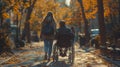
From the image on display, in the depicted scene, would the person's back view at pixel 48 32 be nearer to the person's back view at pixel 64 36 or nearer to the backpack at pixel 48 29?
the backpack at pixel 48 29

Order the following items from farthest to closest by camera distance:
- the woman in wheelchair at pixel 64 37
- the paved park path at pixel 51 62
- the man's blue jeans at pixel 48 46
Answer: the man's blue jeans at pixel 48 46, the woman in wheelchair at pixel 64 37, the paved park path at pixel 51 62

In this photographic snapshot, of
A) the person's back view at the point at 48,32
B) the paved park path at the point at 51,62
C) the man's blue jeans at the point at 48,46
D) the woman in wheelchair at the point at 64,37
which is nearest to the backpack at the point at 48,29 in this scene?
the person's back view at the point at 48,32

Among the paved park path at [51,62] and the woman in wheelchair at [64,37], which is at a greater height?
the woman in wheelchair at [64,37]

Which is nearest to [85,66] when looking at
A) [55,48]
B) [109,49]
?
[55,48]

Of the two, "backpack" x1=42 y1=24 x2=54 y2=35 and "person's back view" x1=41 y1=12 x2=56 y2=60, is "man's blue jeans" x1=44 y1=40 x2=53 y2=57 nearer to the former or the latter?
"person's back view" x1=41 y1=12 x2=56 y2=60

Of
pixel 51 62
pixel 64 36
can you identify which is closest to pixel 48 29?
pixel 64 36

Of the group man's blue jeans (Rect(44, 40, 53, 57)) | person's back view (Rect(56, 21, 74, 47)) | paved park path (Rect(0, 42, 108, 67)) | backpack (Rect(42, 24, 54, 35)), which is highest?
backpack (Rect(42, 24, 54, 35))

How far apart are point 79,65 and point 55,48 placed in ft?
6.68

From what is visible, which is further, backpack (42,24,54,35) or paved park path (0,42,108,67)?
backpack (42,24,54,35)

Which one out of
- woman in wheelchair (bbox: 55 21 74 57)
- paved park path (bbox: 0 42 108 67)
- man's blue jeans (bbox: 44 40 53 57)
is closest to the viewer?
paved park path (bbox: 0 42 108 67)

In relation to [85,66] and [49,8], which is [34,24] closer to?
[49,8]

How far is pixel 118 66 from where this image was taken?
56.7ft

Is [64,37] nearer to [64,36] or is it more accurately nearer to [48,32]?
[64,36]

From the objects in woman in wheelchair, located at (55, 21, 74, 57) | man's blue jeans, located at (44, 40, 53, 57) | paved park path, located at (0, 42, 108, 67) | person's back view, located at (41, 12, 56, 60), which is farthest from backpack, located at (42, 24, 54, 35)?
paved park path, located at (0, 42, 108, 67)
